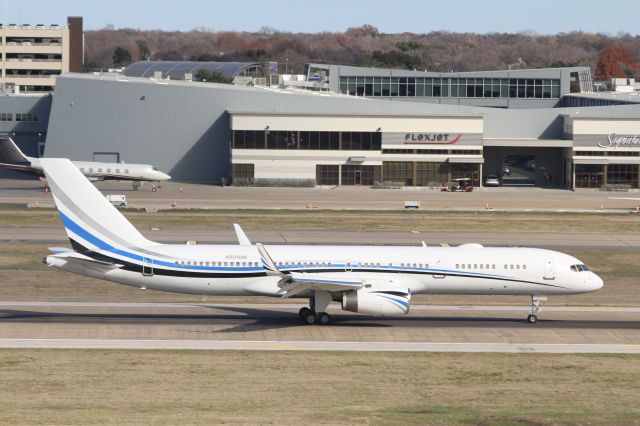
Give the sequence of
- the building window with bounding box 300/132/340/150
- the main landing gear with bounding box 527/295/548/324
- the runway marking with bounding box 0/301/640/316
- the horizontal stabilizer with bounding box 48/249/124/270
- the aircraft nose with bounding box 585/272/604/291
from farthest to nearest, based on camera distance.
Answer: the building window with bounding box 300/132/340/150 < the runway marking with bounding box 0/301/640/316 < the main landing gear with bounding box 527/295/548/324 < the aircraft nose with bounding box 585/272/604/291 < the horizontal stabilizer with bounding box 48/249/124/270

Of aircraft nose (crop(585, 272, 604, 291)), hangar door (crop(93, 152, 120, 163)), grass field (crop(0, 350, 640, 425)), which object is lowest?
grass field (crop(0, 350, 640, 425))

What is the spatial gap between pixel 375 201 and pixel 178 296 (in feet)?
187

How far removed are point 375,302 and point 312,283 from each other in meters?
2.83

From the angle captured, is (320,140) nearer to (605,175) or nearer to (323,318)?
(605,175)

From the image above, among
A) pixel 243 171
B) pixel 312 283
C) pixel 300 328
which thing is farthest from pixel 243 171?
pixel 312 283

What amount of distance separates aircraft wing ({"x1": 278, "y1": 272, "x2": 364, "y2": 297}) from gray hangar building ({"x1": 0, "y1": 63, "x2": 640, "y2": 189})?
265ft

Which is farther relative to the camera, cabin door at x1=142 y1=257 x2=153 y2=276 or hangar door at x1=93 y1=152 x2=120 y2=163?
hangar door at x1=93 y1=152 x2=120 y2=163

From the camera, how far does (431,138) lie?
130000 millimetres

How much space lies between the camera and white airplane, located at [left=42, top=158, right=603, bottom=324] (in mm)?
47031

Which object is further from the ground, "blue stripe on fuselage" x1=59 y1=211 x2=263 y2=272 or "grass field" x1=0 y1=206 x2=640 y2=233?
"blue stripe on fuselage" x1=59 y1=211 x2=263 y2=272

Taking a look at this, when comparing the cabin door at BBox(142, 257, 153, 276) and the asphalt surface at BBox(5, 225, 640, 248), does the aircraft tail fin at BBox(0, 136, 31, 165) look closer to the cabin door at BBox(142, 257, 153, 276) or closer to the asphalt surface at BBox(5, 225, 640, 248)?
the asphalt surface at BBox(5, 225, 640, 248)

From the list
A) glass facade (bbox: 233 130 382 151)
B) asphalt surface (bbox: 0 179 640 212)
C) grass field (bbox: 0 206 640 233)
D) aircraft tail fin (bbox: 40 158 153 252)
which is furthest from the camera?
glass facade (bbox: 233 130 382 151)

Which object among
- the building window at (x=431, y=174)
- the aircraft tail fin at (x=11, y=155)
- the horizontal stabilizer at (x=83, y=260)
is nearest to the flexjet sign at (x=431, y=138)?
the building window at (x=431, y=174)

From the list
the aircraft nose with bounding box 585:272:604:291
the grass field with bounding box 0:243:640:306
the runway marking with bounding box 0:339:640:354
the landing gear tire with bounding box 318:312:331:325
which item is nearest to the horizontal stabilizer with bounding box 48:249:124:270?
the runway marking with bounding box 0:339:640:354
